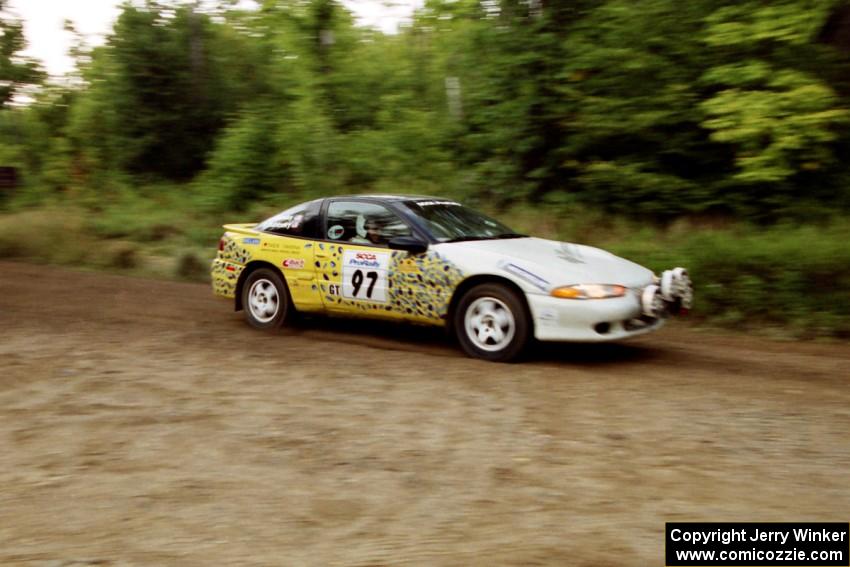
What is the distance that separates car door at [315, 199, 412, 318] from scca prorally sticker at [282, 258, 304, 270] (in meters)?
0.22

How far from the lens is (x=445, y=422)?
5875 millimetres

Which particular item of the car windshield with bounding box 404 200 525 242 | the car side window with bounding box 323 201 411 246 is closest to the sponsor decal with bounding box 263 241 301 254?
the car side window with bounding box 323 201 411 246

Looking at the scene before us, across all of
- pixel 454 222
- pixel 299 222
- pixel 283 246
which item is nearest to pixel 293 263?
pixel 283 246

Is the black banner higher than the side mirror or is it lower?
lower

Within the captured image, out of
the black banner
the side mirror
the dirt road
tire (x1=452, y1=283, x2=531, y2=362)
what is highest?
the side mirror

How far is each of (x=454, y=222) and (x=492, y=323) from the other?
4.54 ft

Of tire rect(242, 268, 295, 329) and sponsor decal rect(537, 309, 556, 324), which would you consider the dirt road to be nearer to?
sponsor decal rect(537, 309, 556, 324)

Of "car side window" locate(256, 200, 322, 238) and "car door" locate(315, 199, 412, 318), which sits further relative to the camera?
"car side window" locate(256, 200, 322, 238)

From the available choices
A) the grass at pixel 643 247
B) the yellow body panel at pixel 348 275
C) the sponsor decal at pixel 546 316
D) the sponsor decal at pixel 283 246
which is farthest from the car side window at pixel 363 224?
the grass at pixel 643 247

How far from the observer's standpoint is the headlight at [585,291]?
7438 mm

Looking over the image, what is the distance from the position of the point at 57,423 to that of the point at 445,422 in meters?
2.58

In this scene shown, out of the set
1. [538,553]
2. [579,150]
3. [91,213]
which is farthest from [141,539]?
[91,213]

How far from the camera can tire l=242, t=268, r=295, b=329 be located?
943cm

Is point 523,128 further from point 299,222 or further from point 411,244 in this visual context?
point 411,244
